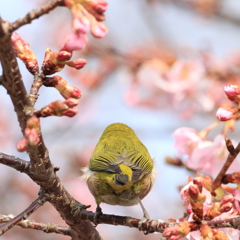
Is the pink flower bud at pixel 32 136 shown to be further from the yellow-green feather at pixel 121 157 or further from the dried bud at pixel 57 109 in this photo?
the yellow-green feather at pixel 121 157

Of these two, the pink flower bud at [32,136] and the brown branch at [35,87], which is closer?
the pink flower bud at [32,136]

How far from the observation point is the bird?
2828 mm

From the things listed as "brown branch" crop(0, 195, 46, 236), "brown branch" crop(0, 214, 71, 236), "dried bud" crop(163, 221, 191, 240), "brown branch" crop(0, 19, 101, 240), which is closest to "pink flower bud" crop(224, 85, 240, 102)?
"dried bud" crop(163, 221, 191, 240)

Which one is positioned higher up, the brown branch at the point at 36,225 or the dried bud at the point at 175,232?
the dried bud at the point at 175,232

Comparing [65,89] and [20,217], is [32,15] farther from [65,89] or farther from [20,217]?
[20,217]

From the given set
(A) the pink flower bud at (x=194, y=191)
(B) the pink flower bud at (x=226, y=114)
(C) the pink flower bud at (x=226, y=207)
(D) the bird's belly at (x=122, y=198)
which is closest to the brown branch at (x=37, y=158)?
(D) the bird's belly at (x=122, y=198)

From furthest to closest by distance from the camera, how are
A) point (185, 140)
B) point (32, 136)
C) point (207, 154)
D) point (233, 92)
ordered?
point (185, 140) < point (207, 154) < point (233, 92) < point (32, 136)

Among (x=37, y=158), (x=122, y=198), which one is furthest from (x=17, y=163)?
(x=122, y=198)

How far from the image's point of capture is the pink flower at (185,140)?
Result: 2800mm

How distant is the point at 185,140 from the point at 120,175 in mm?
516

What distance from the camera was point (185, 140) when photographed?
2840 mm

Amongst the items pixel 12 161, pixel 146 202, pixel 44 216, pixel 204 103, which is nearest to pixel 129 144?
pixel 204 103

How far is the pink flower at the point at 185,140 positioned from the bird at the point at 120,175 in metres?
0.33

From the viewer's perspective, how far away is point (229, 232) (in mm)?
2139
